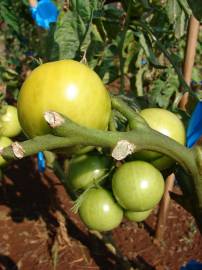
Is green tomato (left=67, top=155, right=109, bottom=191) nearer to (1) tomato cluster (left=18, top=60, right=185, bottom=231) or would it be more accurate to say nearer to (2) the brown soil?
(1) tomato cluster (left=18, top=60, right=185, bottom=231)

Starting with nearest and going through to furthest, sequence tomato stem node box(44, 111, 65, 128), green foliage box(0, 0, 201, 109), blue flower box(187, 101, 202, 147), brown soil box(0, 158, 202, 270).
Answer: tomato stem node box(44, 111, 65, 128)
blue flower box(187, 101, 202, 147)
green foliage box(0, 0, 201, 109)
brown soil box(0, 158, 202, 270)

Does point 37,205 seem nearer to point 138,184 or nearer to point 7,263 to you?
point 7,263

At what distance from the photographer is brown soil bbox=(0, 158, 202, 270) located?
2.59 meters

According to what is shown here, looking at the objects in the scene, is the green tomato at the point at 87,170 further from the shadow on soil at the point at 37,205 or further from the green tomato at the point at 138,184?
the shadow on soil at the point at 37,205

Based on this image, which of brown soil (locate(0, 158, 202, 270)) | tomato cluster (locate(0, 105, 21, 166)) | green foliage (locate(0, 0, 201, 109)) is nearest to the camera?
green foliage (locate(0, 0, 201, 109))

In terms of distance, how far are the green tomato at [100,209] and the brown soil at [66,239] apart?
5.02 feet

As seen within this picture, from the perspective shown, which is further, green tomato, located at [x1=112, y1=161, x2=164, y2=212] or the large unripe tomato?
green tomato, located at [x1=112, y1=161, x2=164, y2=212]

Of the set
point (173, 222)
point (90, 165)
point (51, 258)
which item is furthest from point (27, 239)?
point (90, 165)

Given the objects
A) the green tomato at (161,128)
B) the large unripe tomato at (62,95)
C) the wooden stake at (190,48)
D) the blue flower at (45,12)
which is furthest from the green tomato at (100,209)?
the wooden stake at (190,48)

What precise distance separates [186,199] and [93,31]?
1.47 feet

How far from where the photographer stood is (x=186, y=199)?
2.21 ft

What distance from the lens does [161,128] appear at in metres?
0.68

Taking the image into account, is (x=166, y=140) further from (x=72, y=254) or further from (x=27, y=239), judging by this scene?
(x=27, y=239)

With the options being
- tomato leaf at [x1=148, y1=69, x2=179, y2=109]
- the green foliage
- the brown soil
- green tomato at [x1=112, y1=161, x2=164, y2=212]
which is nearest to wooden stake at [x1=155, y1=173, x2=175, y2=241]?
the brown soil
